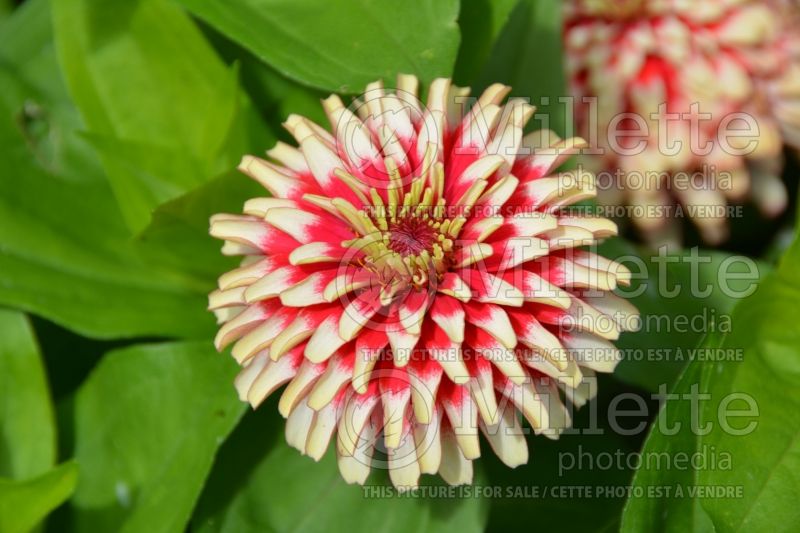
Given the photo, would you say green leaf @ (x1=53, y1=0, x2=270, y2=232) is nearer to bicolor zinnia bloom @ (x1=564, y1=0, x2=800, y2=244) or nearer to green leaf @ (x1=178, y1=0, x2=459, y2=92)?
green leaf @ (x1=178, y1=0, x2=459, y2=92)

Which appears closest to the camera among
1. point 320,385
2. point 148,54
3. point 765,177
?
point 320,385

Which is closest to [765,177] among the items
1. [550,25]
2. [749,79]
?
[749,79]

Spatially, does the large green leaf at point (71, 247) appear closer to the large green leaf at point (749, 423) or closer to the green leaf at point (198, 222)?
the green leaf at point (198, 222)

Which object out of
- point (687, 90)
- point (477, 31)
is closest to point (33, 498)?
point (477, 31)

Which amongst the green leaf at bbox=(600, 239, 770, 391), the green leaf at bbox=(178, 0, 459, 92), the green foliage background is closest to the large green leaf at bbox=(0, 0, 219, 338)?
the green foliage background

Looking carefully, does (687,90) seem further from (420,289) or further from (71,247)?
(71,247)

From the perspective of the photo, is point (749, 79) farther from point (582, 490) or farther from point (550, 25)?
point (582, 490)

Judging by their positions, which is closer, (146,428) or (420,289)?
(420,289)
